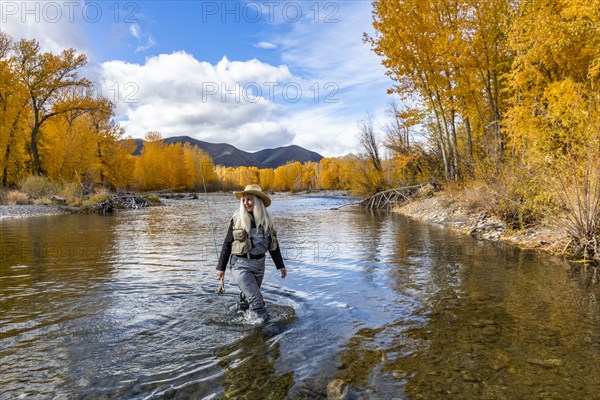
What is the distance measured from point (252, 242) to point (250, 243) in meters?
0.05

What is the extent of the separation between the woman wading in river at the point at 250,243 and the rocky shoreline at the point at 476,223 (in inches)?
321

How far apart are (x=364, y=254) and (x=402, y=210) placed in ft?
49.7

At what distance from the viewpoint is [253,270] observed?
5523 mm

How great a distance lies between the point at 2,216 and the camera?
22.1m

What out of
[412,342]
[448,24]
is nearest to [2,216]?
[412,342]

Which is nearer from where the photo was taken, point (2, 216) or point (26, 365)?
point (26, 365)

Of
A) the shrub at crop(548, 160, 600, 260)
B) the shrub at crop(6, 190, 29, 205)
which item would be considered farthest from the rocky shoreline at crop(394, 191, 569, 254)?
the shrub at crop(6, 190, 29, 205)

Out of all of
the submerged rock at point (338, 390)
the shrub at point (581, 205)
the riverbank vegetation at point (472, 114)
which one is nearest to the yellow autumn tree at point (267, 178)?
the riverbank vegetation at point (472, 114)

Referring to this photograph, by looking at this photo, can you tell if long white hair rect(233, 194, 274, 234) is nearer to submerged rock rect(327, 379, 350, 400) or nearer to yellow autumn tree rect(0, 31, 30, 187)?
submerged rock rect(327, 379, 350, 400)

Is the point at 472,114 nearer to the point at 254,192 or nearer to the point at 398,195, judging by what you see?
the point at 398,195

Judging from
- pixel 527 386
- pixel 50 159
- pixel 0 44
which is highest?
pixel 0 44

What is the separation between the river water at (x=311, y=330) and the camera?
374cm

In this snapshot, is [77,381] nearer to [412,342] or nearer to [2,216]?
[412,342]

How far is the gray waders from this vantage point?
544cm
